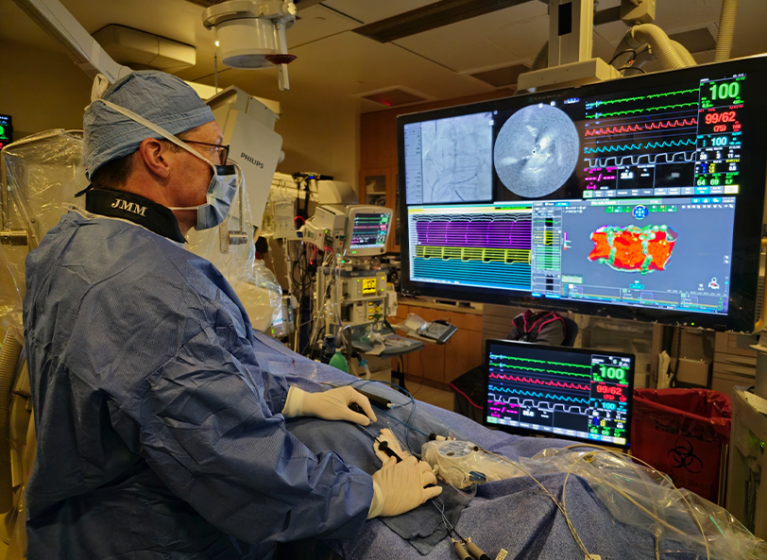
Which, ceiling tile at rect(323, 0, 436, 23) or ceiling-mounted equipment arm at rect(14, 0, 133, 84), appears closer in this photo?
ceiling-mounted equipment arm at rect(14, 0, 133, 84)

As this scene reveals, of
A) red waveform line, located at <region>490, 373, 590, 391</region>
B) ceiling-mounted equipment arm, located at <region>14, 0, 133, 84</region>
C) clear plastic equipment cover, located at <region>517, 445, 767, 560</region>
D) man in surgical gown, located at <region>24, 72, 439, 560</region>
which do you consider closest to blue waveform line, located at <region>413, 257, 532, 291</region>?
red waveform line, located at <region>490, 373, 590, 391</region>

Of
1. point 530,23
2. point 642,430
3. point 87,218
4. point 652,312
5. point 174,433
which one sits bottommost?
point 642,430

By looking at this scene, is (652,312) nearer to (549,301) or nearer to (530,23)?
(549,301)

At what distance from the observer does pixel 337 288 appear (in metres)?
3.30

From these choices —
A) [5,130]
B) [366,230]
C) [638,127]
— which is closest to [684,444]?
[638,127]

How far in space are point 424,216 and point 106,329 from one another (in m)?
1.19

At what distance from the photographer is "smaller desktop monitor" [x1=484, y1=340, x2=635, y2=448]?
Answer: 1.61 m

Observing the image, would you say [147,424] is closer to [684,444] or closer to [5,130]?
[684,444]

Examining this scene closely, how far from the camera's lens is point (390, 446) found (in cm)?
150

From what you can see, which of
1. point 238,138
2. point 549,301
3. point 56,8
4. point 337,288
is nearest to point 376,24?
point 238,138

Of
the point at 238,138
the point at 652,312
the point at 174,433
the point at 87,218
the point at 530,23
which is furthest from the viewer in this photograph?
the point at 530,23

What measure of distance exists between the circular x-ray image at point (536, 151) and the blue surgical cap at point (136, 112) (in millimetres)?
955

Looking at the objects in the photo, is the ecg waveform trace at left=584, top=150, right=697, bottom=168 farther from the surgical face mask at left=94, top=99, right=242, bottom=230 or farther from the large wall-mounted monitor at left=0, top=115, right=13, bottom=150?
the large wall-mounted monitor at left=0, top=115, right=13, bottom=150

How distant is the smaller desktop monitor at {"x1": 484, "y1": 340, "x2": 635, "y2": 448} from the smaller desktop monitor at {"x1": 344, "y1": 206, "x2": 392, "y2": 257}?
1687 mm
